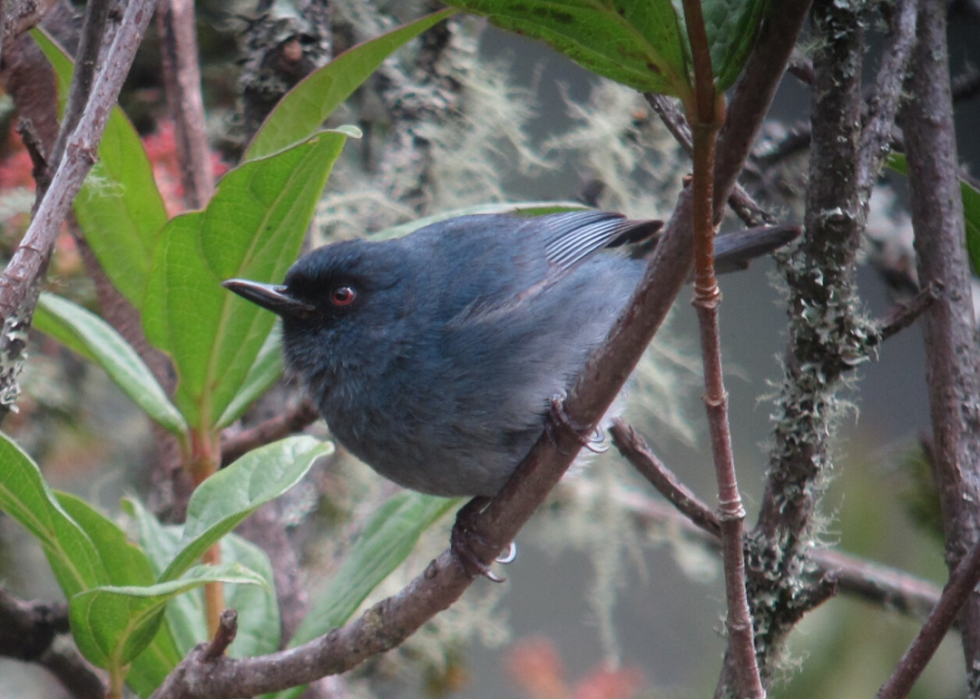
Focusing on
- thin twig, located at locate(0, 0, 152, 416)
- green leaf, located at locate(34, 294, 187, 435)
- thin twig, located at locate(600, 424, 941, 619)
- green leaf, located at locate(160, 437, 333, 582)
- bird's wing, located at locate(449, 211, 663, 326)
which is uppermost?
thin twig, located at locate(0, 0, 152, 416)

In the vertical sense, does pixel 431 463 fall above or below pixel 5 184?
below

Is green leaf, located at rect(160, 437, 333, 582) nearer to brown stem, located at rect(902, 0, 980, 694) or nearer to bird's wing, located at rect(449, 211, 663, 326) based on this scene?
bird's wing, located at rect(449, 211, 663, 326)

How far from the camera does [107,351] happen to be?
91.4 inches

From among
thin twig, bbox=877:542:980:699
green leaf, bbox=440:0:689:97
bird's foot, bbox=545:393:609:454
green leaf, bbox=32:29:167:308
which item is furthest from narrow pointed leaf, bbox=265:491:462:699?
green leaf, bbox=440:0:689:97

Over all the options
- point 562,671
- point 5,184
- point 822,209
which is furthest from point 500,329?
point 562,671

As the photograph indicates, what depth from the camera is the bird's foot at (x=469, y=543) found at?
2.02 meters

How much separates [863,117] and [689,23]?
3.29ft

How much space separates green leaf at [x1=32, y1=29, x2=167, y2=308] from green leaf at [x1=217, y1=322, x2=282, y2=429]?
0.34 meters

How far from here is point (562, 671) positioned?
4.66 m

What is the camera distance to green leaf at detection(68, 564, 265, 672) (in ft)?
5.47

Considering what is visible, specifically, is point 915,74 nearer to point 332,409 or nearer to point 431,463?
point 431,463

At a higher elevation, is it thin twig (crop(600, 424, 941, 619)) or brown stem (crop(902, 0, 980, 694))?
brown stem (crop(902, 0, 980, 694))

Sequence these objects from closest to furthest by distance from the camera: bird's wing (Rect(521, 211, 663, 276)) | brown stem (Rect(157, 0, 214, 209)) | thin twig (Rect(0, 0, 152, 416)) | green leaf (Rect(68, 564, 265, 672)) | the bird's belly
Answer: thin twig (Rect(0, 0, 152, 416))
green leaf (Rect(68, 564, 265, 672))
the bird's belly
bird's wing (Rect(521, 211, 663, 276))
brown stem (Rect(157, 0, 214, 209))

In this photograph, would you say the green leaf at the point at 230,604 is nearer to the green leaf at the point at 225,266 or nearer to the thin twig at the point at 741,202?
the green leaf at the point at 225,266
